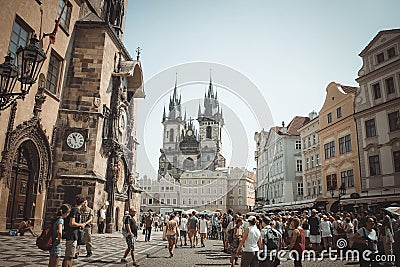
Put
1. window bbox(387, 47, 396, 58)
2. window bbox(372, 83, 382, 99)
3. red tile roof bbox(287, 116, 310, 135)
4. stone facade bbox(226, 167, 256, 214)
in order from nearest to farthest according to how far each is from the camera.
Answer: window bbox(387, 47, 396, 58) < window bbox(372, 83, 382, 99) < red tile roof bbox(287, 116, 310, 135) < stone facade bbox(226, 167, 256, 214)

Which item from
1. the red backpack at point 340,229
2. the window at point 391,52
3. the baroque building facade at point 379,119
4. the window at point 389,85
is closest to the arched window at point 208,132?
the baroque building facade at point 379,119

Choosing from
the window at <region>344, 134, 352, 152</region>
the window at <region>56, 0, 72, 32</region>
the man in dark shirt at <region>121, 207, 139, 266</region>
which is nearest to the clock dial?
the window at <region>56, 0, 72, 32</region>

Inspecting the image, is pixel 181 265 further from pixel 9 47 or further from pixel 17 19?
pixel 17 19

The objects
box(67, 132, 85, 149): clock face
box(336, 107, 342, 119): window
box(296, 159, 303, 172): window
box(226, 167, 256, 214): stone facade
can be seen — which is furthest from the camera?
box(226, 167, 256, 214): stone facade

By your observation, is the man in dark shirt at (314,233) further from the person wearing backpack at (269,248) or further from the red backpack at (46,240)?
the red backpack at (46,240)

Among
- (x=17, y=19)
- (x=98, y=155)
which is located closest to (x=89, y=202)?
(x=98, y=155)

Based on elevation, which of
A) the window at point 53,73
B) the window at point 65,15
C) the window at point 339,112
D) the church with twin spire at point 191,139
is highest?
the church with twin spire at point 191,139

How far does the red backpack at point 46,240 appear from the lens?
558 cm

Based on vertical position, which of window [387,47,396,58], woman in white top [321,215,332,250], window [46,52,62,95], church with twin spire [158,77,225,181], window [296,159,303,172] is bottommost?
woman in white top [321,215,332,250]

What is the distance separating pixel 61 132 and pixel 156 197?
7752 cm

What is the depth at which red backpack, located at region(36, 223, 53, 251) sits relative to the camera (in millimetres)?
5582

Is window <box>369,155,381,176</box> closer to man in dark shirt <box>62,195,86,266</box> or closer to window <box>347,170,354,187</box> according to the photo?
window <box>347,170,354,187</box>

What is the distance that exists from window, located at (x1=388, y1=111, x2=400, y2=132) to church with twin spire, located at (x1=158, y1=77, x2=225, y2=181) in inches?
3506

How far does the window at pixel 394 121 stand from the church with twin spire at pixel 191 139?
8905 cm
